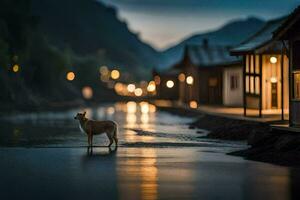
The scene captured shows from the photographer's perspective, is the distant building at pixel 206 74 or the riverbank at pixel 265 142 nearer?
the riverbank at pixel 265 142

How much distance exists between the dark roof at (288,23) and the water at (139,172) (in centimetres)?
415

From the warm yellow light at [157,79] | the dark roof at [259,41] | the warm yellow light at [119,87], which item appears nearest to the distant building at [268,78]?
the dark roof at [259,41]

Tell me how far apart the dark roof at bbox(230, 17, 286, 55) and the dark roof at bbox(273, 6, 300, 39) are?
5408 millimetres

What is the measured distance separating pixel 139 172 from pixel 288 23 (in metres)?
9.60

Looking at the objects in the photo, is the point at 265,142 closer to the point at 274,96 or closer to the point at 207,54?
the point at 274,96

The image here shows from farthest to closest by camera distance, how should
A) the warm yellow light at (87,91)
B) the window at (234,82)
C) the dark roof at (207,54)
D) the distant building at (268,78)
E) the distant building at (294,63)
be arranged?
the warm yellow light at (87,91)
the dark roof at (207,54)
the window at (234,82)
the distant building at (268,78)
the distant building at (294,63)

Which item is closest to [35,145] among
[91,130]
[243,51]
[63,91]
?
[91,130]

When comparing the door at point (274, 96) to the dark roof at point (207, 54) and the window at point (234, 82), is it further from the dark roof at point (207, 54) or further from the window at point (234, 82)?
the dark roof at point (207, 54)

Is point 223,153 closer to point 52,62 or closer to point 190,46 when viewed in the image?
point 190,46

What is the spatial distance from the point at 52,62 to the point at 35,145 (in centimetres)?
6987

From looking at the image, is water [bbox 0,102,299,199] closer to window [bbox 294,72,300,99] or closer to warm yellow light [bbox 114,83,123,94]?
window [bbox 294,72,300,99]

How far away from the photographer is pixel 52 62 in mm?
93750

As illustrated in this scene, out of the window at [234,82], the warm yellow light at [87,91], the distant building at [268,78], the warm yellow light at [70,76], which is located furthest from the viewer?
the warm yellow light at [87,91]

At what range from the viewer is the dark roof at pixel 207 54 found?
6431 cm
